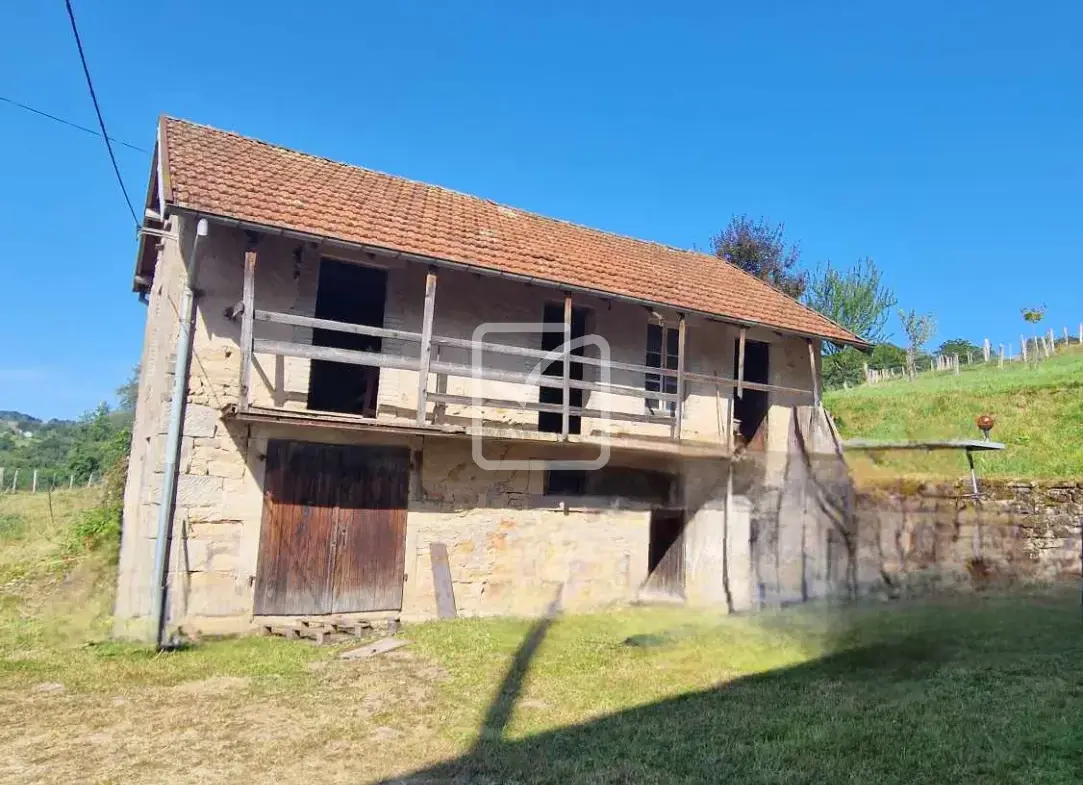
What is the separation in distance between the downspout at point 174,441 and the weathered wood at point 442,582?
3.41m

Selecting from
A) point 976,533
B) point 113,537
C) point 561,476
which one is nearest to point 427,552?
point 561,476

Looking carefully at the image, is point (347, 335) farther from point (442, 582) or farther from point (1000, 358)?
point (1000, 358)

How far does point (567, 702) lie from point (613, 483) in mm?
5445

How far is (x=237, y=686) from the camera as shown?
6.85m

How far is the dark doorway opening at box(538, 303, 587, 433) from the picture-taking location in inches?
458

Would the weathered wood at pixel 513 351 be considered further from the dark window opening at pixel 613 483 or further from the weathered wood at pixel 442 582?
the weathered wood at pixel 442 582

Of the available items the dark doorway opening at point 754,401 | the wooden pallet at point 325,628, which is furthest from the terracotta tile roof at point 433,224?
the wooden pallet at point 325,628

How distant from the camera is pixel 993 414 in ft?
63.9

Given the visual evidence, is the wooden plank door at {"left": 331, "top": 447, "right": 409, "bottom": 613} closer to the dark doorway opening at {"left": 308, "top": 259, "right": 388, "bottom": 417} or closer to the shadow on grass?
the dark doorway opening at {"left": 308, "top": 259, "right": 388, "bottom": 417}

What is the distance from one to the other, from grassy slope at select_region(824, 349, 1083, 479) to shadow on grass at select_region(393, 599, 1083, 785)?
Result: 299 centimetres

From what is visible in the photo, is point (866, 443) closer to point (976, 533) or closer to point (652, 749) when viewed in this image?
point (976, 533)

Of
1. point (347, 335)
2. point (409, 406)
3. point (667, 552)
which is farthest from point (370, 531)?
point (667, 552)

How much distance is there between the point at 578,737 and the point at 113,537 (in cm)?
821

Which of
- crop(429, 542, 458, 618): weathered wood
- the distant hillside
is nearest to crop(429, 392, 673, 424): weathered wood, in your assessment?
crop(429, 542, 458, 618): weathered wood
